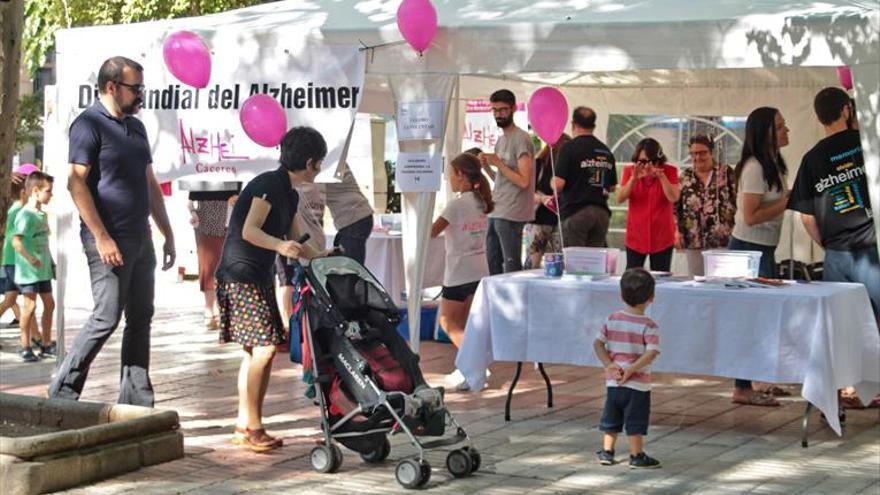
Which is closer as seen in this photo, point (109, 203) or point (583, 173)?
point (109, 203)

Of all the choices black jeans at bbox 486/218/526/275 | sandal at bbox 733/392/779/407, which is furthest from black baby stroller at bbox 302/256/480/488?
black jeans at bbox 486/218/526/275

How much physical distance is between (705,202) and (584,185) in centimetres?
92

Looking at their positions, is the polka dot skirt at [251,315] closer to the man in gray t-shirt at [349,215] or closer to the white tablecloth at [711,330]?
the white tablecloth at [711,330]

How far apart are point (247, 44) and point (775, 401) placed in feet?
14.0

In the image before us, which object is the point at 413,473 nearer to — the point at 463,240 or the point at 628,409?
the point at 628,409

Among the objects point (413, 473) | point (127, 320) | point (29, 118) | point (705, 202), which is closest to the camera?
point (413, 473)

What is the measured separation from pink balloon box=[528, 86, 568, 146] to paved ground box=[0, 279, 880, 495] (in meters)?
1.80

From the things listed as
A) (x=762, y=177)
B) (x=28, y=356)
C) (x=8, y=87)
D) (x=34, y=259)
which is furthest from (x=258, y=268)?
(x=28, y=356)

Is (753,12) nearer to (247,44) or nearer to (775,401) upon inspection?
(775,401)

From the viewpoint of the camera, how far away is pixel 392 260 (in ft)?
39.7

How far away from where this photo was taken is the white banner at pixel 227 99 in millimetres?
9602

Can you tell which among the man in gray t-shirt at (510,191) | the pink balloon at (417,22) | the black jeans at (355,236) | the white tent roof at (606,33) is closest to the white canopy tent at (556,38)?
the white tent roof at (606,33)

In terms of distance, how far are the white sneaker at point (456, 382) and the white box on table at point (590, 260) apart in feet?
4.19

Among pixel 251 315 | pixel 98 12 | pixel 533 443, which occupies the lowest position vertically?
pixel 533 443
